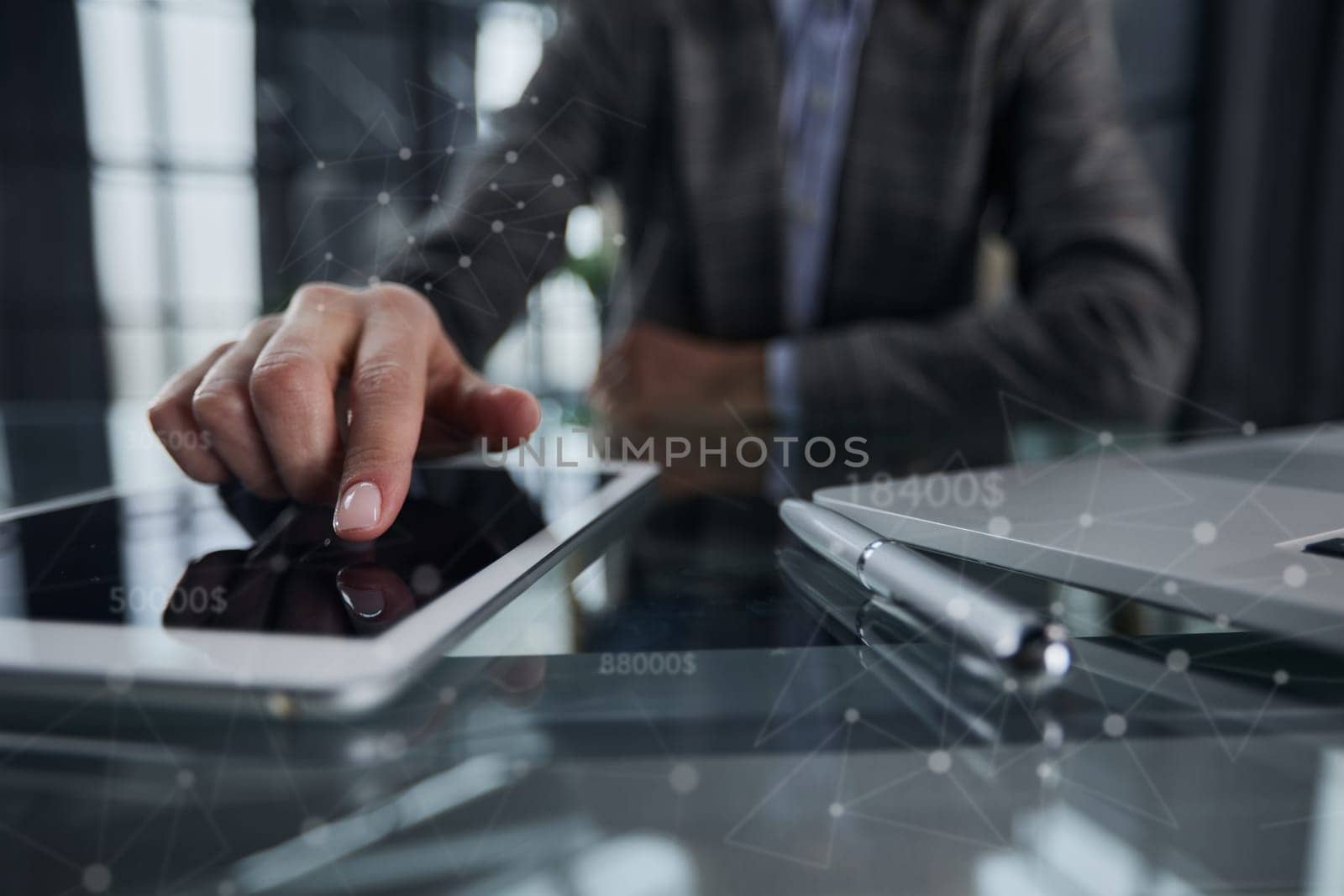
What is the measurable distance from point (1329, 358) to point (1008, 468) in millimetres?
1452

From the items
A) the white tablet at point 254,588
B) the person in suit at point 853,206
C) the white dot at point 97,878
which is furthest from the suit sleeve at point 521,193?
the white dot at point 97,878

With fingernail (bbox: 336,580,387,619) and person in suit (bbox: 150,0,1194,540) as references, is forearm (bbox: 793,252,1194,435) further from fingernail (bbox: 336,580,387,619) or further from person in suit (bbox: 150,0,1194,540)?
fingernail (bbox: 336,580,387,619)

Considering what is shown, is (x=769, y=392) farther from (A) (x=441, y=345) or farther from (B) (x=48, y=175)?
(B) (x=48, y=175)

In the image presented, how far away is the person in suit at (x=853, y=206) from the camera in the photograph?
60 cm

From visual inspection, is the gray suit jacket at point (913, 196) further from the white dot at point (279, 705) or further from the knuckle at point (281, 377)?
the white dot at point (279, 705)

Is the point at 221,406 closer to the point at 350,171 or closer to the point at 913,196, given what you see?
the point at 350,171

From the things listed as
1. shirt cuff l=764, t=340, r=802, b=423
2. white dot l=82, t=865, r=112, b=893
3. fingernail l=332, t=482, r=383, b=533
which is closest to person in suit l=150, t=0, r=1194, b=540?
shirt cuff l=764, t=340, r=802, b=423

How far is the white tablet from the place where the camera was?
0.38 ft

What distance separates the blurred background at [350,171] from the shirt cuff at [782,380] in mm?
161

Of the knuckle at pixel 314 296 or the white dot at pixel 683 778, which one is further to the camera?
the knuckle at pixel 314 296

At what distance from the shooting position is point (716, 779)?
111 millimetres

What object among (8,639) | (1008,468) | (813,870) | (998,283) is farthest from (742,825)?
(998,283)

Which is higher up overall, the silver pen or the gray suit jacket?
the gray suit jacket

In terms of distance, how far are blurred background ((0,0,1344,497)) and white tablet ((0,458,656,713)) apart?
81 millimetres
